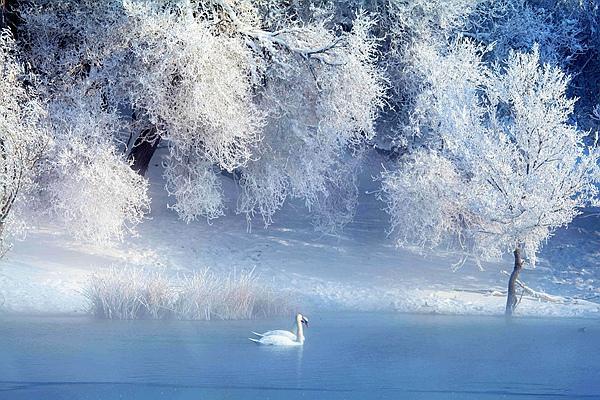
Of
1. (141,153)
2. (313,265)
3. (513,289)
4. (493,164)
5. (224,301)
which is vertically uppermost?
(493,164)

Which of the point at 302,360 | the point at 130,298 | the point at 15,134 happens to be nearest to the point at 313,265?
the point at 130,298

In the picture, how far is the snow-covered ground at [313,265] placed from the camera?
18.1 metres

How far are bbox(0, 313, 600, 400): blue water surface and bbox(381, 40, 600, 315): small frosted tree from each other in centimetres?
191

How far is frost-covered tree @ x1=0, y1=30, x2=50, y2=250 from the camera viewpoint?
52.2ft

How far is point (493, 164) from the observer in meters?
17.5

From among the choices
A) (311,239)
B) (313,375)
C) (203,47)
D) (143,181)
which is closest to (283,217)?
(311,239)

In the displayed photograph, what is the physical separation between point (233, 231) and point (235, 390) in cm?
1187

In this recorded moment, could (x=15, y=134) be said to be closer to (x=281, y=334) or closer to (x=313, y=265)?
(x=281, y=334)

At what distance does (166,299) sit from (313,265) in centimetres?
517

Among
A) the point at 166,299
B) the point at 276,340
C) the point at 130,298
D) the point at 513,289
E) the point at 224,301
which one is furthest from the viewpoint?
the point at 513,289

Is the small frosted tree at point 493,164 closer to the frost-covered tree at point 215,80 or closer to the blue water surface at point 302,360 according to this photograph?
the frost-covered tree at point 215,80

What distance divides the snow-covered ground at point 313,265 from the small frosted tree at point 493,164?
99 cm

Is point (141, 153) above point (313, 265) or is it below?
above

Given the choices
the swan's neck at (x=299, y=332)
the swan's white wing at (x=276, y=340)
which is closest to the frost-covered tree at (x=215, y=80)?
the swan's neck at (x=299, y=332)
